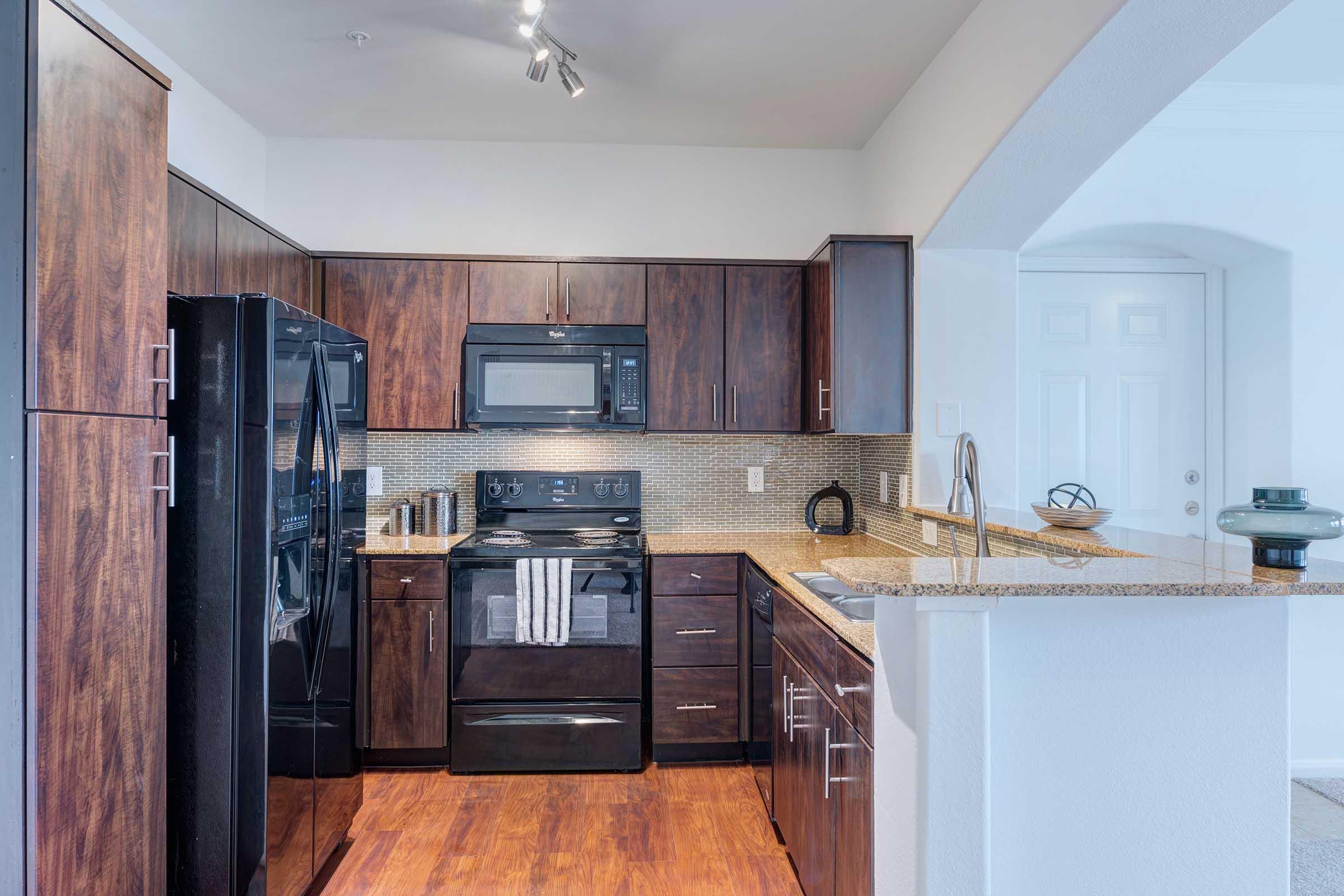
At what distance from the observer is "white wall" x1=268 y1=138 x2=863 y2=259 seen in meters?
3.36

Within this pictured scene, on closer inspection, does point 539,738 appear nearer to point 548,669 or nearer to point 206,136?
point 548,669

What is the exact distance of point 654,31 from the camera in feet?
7.94

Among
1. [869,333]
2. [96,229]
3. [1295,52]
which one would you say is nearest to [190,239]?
[96,229]

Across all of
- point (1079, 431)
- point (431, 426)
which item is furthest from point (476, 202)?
point (1079, 431)

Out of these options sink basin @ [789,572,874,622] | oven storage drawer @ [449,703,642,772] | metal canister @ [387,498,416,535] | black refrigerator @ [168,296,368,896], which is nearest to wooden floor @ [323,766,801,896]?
oven storage drawer @ [449,703,642,772]

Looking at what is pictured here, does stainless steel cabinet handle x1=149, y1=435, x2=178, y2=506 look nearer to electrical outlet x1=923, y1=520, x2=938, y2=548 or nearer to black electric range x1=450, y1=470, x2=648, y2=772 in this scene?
black electric range x1=450, y1=470, x2=648, y2=772

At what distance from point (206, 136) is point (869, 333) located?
2646 mm

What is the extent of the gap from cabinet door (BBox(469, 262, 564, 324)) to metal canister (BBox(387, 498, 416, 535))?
864mm

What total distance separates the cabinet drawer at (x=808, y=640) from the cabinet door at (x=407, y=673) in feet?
4.43

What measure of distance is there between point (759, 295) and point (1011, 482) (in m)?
1.25

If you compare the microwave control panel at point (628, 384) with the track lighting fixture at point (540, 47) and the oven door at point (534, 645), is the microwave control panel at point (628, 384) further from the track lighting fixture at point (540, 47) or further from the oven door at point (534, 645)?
the track lighting fixture at point (540, 47)

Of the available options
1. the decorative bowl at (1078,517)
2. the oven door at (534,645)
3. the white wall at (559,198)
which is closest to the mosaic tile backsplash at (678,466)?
the oven door at (534,645)

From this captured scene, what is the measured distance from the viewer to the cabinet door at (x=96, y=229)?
52.7 inches

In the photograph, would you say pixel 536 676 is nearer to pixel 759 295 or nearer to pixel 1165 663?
pixel 759 295
